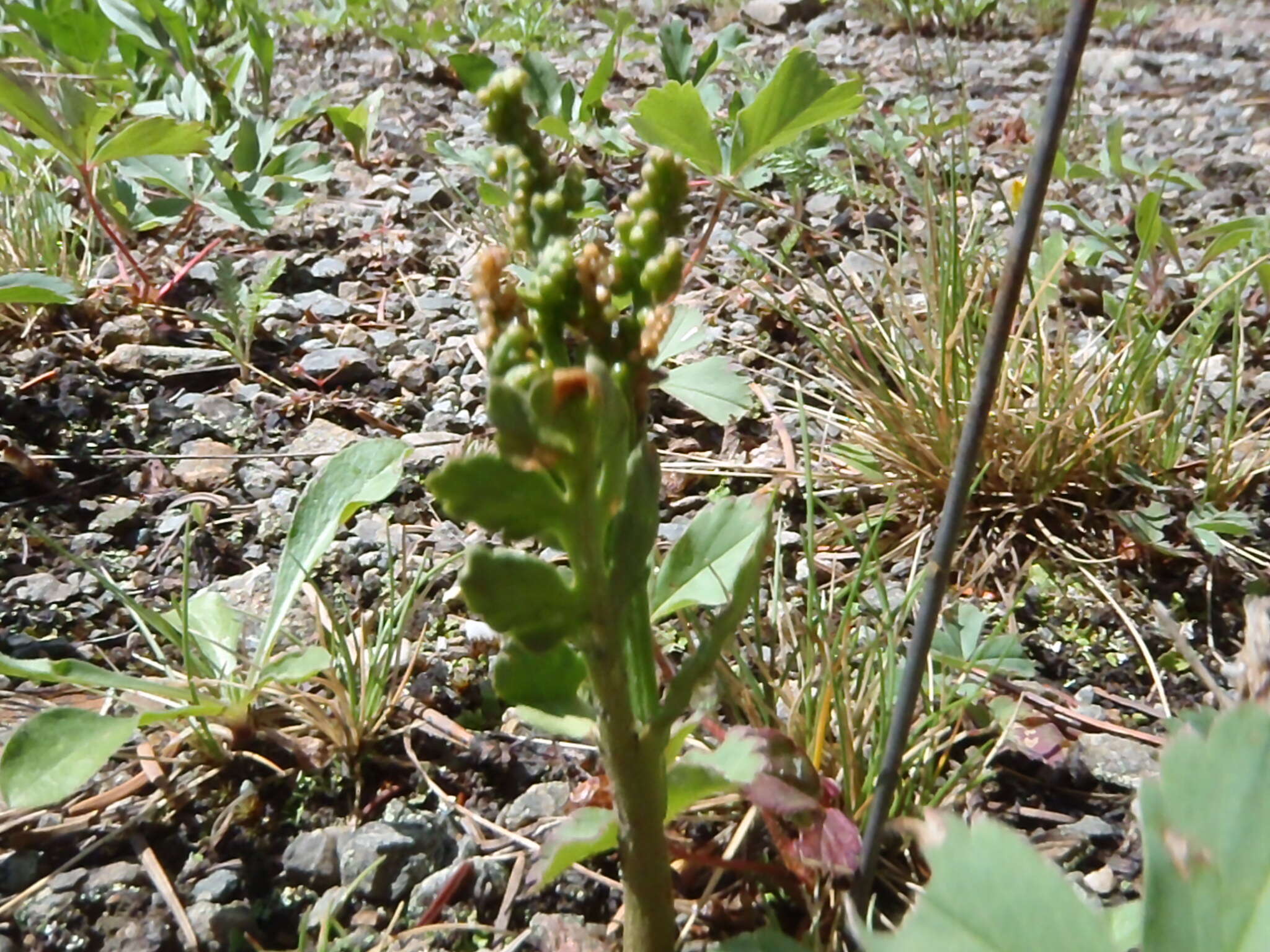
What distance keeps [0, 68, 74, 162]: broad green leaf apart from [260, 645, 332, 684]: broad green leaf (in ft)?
3.50

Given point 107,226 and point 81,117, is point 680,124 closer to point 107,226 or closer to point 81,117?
point 81,117

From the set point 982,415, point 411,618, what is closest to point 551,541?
point 982,415

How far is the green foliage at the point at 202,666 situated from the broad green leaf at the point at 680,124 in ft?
1.95

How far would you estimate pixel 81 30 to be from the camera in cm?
236

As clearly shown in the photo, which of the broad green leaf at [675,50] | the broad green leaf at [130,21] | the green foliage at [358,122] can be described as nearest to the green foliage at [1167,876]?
the broad green leaf at [675,50]

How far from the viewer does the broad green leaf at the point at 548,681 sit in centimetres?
76

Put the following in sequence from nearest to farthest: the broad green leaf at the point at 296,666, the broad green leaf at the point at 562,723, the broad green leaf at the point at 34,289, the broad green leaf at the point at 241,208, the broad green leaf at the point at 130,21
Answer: the broad green leaf at the point at 562,723 → the broad green leaf at the point at 296,666 → the broad green leaf at the point at 34,289 → the broad green leaf at the point at 241,208 → the broad green leaf at the point at 130,21

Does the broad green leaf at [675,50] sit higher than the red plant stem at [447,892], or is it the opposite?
the broad green leaf at [675,50]

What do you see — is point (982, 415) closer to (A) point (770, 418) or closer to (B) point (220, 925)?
(B) point (220, 925)

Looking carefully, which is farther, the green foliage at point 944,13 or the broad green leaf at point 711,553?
the green foliage at point 944,13

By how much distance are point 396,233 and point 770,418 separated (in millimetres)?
1072

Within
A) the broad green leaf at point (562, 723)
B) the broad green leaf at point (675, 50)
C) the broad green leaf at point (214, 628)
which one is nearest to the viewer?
the broad green leaf at point (562, 723)

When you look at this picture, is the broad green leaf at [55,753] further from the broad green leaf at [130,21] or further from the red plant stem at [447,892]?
the broad green leaf at [130,21]

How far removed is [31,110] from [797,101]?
1196 mm
